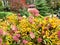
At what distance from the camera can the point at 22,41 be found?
455cm

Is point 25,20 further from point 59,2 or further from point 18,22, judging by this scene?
point 59,2

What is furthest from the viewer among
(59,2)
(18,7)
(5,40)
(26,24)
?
(59,2)

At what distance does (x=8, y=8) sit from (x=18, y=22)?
28.6ft

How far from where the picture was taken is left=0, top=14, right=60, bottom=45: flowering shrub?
4516 mm

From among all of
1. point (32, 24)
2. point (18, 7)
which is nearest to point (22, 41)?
point (32, 24)

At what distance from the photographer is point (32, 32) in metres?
4.68

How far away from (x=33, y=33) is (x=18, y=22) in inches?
18.8

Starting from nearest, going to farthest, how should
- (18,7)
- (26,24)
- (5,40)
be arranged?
(5,40), (26,24), (18,7)

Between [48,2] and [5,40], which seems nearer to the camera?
[5,40]

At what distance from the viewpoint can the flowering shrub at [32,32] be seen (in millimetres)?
4516

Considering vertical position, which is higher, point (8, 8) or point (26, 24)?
point (26, 24)

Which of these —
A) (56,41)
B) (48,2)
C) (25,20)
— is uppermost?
(25,20)

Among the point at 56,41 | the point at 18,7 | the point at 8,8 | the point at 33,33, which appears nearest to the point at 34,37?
the point at 33,33

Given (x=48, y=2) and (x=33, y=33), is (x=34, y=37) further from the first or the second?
(x=48, y=2)
